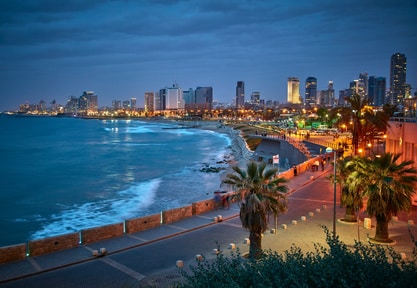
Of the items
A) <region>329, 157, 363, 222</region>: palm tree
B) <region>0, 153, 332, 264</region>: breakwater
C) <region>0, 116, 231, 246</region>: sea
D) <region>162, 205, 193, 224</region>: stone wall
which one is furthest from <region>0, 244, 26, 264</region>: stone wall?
<region>329, 157, 363, 222</region>: palm tree

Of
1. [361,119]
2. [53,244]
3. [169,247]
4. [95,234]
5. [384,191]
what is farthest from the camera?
[361,119]

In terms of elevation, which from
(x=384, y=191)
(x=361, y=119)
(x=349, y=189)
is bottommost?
(x=349, y=189)

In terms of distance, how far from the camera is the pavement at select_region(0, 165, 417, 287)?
1230 centimetres

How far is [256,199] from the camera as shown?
13.2 m

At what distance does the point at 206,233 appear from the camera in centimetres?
1691

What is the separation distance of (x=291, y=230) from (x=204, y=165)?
39.4 metres

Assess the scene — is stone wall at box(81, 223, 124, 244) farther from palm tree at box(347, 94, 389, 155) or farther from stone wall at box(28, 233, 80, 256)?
palm tree at box(347, 94, 389, 155)

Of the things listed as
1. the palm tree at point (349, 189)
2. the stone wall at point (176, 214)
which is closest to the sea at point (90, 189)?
the stone wall at point (176, 214)

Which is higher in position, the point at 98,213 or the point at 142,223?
the point at 142,223

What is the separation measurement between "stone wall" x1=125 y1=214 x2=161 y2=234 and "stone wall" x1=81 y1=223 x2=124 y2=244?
33 cm

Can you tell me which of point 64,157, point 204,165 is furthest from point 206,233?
point 64,157

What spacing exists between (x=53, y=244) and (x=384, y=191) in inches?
474

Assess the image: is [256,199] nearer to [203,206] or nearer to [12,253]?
[203,206]

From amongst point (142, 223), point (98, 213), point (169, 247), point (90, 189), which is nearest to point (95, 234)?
point (142, 223)
